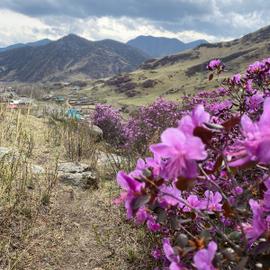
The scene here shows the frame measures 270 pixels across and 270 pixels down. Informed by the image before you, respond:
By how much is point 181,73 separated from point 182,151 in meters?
103

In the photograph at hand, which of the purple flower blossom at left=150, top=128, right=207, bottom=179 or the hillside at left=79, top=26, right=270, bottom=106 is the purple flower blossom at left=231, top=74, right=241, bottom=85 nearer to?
the purple flower blossom at left=150, top=128, right=207, bottom=179

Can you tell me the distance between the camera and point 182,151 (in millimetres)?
1170

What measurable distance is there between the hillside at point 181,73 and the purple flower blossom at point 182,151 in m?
72.2

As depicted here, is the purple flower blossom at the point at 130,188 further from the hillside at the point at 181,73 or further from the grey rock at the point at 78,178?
the hillside at the point at 181,73

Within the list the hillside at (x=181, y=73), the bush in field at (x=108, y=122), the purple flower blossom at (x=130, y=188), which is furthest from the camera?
the hillside at (x=181, y=73)

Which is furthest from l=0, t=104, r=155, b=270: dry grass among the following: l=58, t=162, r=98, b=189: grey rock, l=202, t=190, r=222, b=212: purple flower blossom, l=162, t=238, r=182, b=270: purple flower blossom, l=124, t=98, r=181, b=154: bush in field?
l=124, t=98, r=181, b=154: bush in field

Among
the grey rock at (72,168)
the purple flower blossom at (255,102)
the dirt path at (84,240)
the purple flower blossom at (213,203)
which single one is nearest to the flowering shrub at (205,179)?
the purple flower blossom at (213,203)

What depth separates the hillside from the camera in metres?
85.9

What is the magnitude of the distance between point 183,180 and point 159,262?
238 cm

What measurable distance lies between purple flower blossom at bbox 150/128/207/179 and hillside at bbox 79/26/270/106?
72.2 metres

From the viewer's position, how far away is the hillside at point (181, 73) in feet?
282

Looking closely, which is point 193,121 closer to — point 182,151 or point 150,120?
point 182,151

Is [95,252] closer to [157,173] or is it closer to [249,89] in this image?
[249,89]

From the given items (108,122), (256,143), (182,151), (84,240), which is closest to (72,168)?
(84,240)
